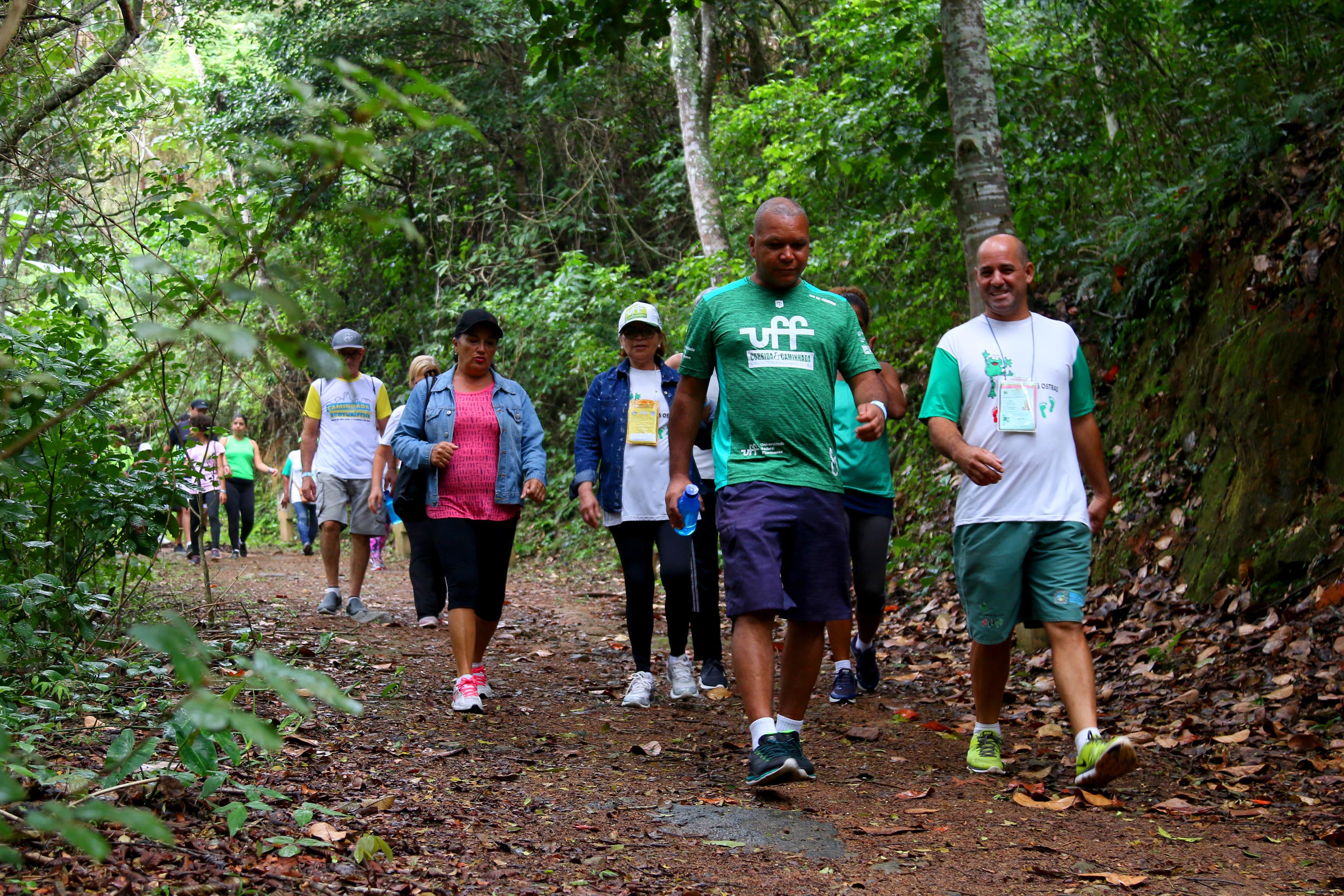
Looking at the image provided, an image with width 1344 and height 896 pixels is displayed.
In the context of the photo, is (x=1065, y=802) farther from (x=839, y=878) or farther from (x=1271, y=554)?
(x=1271, y=554)

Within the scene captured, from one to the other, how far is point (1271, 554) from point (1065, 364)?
251 cm

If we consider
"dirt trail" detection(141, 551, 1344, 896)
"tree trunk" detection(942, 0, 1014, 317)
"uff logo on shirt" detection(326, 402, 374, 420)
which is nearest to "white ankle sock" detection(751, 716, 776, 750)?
"dirt trail" detection(141, 551, 1344, 896)

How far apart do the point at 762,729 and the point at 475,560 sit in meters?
2.16

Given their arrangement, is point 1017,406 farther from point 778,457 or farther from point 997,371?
point 778,457

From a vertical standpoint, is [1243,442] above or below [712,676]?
above

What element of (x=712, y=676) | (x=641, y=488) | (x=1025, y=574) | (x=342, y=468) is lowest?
(x=712, y=676)

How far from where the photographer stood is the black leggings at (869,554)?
6574 millimetres

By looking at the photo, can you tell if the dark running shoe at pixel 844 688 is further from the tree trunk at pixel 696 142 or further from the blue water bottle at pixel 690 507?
the tree trunk at pixel 696 142

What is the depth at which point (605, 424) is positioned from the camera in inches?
263

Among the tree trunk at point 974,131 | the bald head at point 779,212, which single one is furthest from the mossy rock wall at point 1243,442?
the bald head at point 779,212

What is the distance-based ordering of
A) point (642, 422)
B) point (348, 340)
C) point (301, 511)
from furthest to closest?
point (301, 511) → point (348, 340) → point (642, 422)

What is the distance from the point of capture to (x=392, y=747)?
16.3 ft

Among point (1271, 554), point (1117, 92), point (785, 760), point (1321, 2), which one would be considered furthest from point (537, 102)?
point (785, 760)

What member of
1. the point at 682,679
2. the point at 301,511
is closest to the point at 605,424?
the point at 682,679
